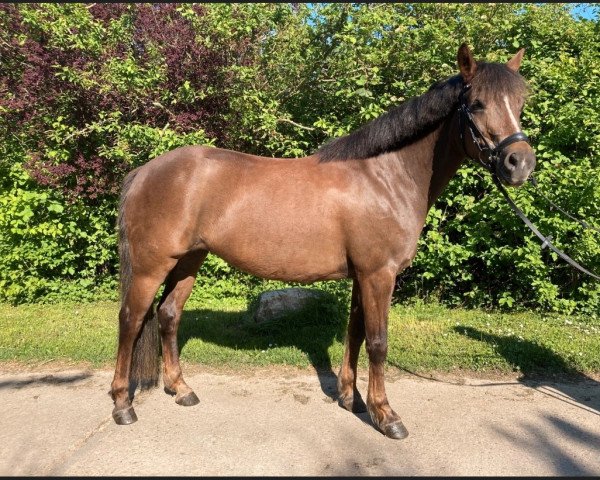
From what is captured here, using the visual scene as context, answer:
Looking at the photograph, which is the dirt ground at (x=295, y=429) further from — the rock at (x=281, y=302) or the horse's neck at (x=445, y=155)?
the horse's neck at (x=445, y=155)

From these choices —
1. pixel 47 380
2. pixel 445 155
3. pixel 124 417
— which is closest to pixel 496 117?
pixel 445 155

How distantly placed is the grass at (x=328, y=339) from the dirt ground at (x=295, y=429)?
10.8 inches

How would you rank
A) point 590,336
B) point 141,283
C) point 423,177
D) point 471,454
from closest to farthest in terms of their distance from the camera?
point 471,454, point 423,177, point 141,283, point 590,336

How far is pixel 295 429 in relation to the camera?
299 centimetres

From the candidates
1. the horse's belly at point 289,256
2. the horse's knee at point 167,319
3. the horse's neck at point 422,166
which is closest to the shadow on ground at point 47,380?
the horse's knee at point 167,319

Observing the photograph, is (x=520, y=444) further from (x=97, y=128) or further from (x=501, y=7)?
(x=97, y=128)

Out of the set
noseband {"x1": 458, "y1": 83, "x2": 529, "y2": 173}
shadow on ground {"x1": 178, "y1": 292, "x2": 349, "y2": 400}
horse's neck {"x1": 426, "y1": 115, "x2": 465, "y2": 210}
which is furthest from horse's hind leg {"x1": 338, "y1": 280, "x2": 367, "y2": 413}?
noseband {"x1": 458, "y1": 83, "x2": 529, "y2": 173}

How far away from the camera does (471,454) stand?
8.68ft

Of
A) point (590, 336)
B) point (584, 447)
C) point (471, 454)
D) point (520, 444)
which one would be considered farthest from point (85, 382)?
point (590, 336)

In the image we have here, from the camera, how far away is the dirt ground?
101 inches

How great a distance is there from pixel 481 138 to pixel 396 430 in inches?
80.6

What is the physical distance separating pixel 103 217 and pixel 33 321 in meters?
1.81

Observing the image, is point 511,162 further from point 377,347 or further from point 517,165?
point 377,347

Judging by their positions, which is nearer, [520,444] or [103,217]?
[520,444]
